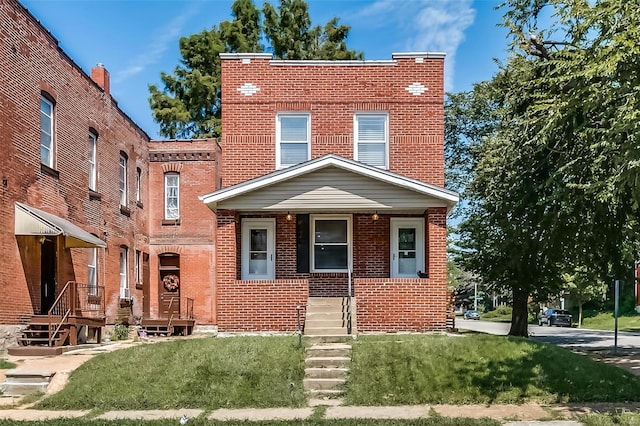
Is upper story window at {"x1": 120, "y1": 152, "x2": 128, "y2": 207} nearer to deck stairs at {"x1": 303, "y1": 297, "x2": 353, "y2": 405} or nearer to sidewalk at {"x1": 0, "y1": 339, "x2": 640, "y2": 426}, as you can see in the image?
deck stairs at {"x1": 303, "y1": 297, "x2": 353, "y2": 405}

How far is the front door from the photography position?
695 inches

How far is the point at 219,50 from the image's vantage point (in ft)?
136

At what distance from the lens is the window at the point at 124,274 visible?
24078mm

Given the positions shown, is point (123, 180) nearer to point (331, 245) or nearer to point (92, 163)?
point (92, 163)

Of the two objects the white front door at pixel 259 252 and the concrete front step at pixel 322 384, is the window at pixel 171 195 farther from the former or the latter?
the concrete front step at pixel 322 384

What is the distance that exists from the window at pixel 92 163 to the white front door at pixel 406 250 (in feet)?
34.1

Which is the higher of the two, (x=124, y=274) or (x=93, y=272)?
(x=93, y=272)

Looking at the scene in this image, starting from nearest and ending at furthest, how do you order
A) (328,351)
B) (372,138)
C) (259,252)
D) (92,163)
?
(328,351), (259,252), (372,138), (92,163)

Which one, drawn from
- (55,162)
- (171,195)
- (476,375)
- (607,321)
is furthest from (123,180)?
(607,321)

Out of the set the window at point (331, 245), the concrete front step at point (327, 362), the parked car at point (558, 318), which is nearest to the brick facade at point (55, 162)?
the window at point (331, 245)

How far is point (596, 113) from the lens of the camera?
1458 centimetres

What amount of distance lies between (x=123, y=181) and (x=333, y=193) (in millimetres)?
11908

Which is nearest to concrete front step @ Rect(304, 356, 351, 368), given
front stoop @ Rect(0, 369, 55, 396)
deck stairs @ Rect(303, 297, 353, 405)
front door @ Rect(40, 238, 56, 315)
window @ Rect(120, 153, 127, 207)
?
deck stairs @ Rect(303, 297, 353, 405)

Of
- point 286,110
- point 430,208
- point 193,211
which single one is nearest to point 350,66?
point 286,110
